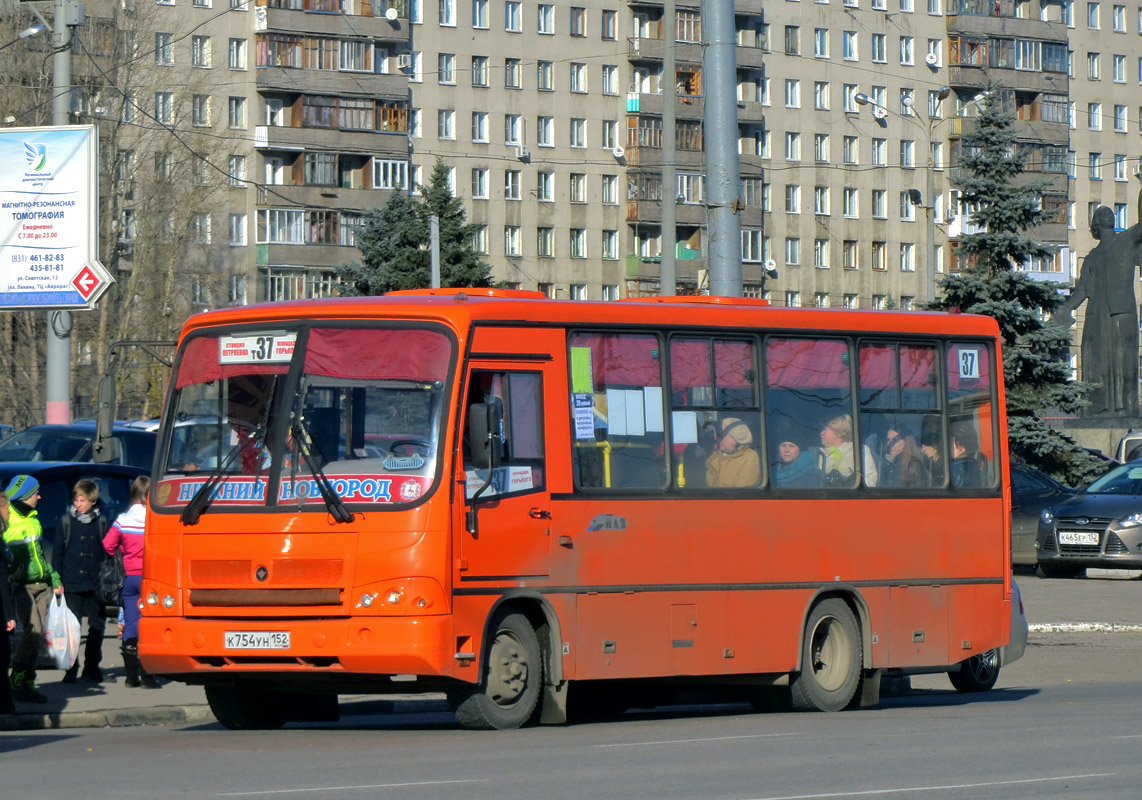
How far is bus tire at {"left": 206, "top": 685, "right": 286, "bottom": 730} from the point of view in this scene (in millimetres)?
13367

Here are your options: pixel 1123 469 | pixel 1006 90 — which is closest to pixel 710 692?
pixel 1123 469

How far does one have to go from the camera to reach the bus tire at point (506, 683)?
496 inches

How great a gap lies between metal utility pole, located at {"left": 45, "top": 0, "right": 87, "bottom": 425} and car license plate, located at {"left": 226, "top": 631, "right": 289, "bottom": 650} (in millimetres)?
11718

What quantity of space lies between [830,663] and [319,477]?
4234 millimetres

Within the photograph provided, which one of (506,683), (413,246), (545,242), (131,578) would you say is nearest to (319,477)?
(506,683)

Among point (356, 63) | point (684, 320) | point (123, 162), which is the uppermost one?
point (356, 63)

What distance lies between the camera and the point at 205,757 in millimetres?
11445

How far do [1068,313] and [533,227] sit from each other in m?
47.7

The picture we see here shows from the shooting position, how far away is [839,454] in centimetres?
1481

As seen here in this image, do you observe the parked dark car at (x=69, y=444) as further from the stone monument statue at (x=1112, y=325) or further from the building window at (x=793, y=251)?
the building window at (x=793, y=251)

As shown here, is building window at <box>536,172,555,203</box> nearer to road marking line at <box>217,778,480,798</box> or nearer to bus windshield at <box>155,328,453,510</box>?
bus windshield at <box>155,328,453,510</box>

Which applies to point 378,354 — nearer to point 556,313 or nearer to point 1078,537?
point 556,313

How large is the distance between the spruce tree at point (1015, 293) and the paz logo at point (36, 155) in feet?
71.1

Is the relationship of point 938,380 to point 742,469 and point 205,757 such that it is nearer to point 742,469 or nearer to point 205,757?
point 742,469
